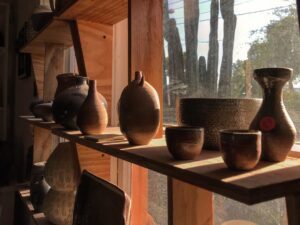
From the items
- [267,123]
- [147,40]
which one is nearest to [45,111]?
[147,40]

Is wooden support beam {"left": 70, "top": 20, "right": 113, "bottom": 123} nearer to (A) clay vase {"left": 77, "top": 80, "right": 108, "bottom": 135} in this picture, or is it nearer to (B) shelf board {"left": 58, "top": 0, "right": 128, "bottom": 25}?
(B) shelf board {"left": 58, "top": 0, "right": 128, "bottom": 25}

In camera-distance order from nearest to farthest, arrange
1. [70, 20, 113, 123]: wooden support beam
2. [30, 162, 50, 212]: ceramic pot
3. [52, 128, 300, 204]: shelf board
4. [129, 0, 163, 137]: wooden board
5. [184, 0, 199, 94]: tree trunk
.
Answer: [52, 128, 300, 204]: shelf board, [129, 0, 163, 137]: wooden board, [184, 0, 199, 94]: tree trunk, [70, 20, 113, 123]: wooden support beam, [30, 162, 50, 212]: ceramic pot

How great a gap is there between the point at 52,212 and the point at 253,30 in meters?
0.91

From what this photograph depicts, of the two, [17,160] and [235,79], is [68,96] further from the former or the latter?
[17,160]

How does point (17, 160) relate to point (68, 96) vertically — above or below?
below

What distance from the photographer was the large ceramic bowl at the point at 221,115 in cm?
54

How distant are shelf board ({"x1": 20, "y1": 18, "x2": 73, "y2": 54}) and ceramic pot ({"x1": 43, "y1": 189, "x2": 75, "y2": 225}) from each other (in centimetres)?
63

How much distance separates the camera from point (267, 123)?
464 mm

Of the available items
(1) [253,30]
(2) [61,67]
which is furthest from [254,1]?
(2) [61,67]

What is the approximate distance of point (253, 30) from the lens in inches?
28.2

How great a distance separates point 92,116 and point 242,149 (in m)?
0.45

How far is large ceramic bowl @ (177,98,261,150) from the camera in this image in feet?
1.79

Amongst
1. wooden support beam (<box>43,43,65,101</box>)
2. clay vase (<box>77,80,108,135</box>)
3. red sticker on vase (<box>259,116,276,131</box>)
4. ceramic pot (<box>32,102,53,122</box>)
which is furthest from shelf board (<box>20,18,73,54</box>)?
red sticker on vase (<box>259,116,276,131</box>)

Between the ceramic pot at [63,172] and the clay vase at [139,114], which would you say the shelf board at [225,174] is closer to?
the clay vase at [139,114]
